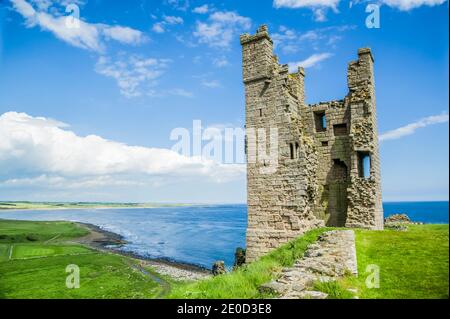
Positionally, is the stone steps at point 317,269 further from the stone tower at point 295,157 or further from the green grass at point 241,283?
the stone tower at point 295,157

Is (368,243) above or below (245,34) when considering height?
below

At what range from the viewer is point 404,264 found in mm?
10219

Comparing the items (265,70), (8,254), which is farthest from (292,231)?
(8,254)

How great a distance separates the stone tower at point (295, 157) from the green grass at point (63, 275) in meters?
16.7

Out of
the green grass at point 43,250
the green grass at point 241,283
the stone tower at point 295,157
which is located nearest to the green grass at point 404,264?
the green grass at point 241,283

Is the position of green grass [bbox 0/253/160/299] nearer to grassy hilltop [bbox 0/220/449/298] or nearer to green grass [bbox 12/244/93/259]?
grassy hilltop [bbox 0/220/449/298]

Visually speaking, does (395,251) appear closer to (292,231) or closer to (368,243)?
(368,243)

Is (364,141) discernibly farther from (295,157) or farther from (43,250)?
(43,250)

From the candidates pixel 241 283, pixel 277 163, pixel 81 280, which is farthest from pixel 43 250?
pixel 241 283

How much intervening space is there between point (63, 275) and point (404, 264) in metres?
33.5

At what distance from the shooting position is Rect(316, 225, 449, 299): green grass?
8.14 m

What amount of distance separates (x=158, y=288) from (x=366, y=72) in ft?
84.7
